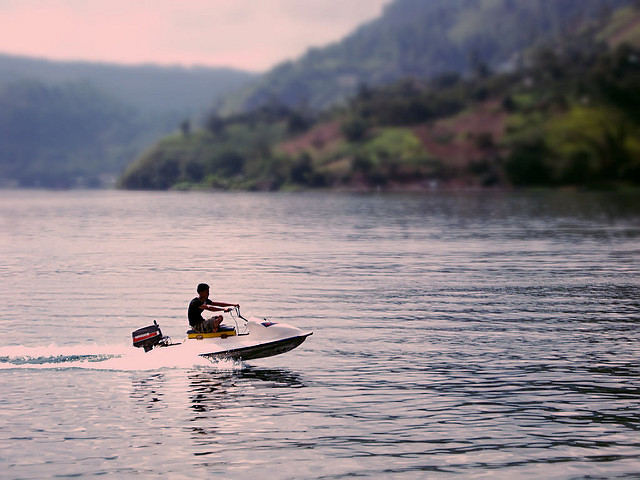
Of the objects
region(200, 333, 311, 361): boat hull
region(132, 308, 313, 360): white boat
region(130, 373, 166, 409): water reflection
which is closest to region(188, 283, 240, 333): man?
region(132, 308, 313, 360): white boat

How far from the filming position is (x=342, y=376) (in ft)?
101

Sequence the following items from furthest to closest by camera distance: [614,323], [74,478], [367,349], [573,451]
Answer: [614,323]
[367,349]
[573,451]
[74,478]

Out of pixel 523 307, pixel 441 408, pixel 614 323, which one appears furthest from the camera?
pixel 523 307

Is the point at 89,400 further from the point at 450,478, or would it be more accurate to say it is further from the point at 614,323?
the point at 614,323

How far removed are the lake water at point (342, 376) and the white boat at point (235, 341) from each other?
0.62 m

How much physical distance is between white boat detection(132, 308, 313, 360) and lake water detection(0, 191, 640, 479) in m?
0.62

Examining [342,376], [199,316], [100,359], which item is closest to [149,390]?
[199,316]

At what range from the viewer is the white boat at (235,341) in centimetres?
3192

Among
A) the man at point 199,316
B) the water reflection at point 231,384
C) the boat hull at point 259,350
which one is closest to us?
the water reflection at point 231,384

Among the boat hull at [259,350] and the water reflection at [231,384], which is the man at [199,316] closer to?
the boat hull at [259,350]

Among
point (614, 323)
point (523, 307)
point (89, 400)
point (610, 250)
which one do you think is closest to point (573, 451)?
point (89, 400)

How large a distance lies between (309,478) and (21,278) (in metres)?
47.0

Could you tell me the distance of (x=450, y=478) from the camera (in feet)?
68.7

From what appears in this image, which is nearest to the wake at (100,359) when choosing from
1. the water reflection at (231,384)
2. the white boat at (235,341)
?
the white boat at (235,341)
